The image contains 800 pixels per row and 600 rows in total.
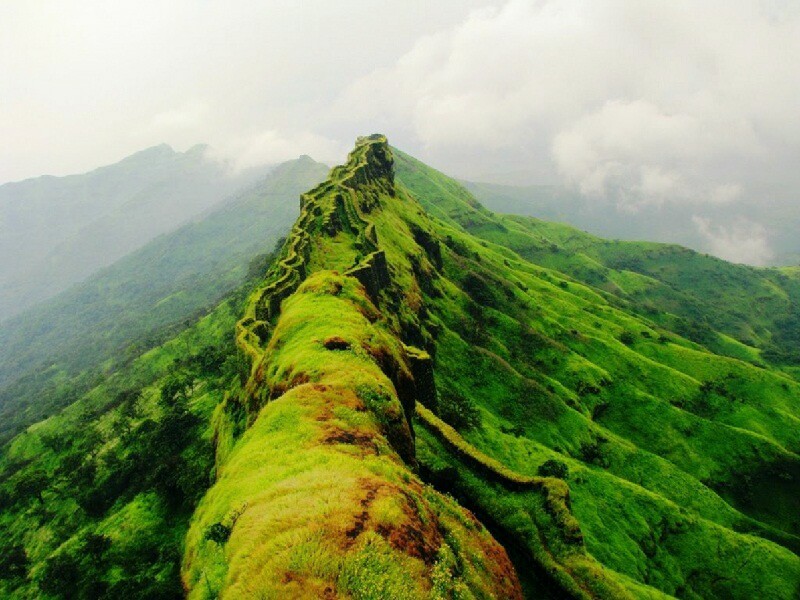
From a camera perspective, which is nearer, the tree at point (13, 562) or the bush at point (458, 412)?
the tree at point (13, 562)

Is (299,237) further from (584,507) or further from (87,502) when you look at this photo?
(584,507)

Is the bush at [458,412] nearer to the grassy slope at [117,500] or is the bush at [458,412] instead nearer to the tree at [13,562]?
the grassy slope at [117,500]

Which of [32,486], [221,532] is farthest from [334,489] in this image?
[32,486]

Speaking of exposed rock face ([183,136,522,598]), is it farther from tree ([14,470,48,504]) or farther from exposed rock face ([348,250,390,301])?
tree ([14,470,48,504])

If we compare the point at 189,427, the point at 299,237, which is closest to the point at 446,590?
the point at 189,427

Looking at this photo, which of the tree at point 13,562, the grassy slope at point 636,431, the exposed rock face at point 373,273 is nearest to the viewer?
the exposed rock face at point 373,273

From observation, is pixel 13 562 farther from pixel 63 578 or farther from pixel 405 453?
pixel 405 453

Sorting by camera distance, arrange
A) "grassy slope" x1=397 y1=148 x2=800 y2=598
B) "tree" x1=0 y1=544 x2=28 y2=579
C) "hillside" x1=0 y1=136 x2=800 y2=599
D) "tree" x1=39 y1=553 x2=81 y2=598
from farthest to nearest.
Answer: "grassy slope" x1=397 y1=148 x2=800 y2=598 < "tree" x1=0 y1=544 x2=28 y2=579 < "tree" x1=39 y1=553 x2=81 y2=598 < "hillside" x1=0 y1=136 x2=800 y2=599

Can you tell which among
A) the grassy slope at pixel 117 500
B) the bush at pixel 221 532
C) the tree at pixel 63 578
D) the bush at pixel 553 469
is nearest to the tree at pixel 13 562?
the grassy slope at pixel 117 500

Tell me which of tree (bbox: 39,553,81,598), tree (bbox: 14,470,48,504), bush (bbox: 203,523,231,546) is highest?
bush (bbox: 203,523,231,546)

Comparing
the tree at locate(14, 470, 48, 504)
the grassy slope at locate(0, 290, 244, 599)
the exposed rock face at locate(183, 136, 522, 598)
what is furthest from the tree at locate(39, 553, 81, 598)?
the tree at locate(14, 470, 48, 504)
